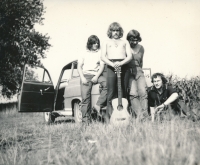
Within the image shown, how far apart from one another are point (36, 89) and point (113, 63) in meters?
2.73

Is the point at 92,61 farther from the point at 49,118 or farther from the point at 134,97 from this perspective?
the point at 49,118

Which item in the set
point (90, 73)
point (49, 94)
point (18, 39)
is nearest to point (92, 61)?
point (90, 73)

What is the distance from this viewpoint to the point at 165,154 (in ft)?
5.19

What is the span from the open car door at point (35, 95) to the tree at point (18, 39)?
7266 millimetres

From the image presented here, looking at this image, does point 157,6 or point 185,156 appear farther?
point 157,6

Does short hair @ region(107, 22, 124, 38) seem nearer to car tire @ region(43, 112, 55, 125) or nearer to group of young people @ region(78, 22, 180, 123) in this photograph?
group of young people @ region(78, 22, 180, 123)

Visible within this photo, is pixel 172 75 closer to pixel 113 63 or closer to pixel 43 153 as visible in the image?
pixel 113 63

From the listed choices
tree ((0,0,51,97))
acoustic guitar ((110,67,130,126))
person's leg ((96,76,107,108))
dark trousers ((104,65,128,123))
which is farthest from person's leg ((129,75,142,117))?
tree ((0,0,51,97))

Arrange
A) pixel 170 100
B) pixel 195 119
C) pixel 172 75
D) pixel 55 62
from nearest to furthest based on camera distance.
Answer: pixel 195 119, pixel 170 100, pixel 55 62, pixel 172 75

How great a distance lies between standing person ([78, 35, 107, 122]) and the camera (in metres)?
4.19

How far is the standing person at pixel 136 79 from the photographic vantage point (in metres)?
3.90

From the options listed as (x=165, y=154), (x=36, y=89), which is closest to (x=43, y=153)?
(x=165, y=154)

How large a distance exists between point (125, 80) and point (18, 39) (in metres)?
10.7

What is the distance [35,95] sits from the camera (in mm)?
5742
